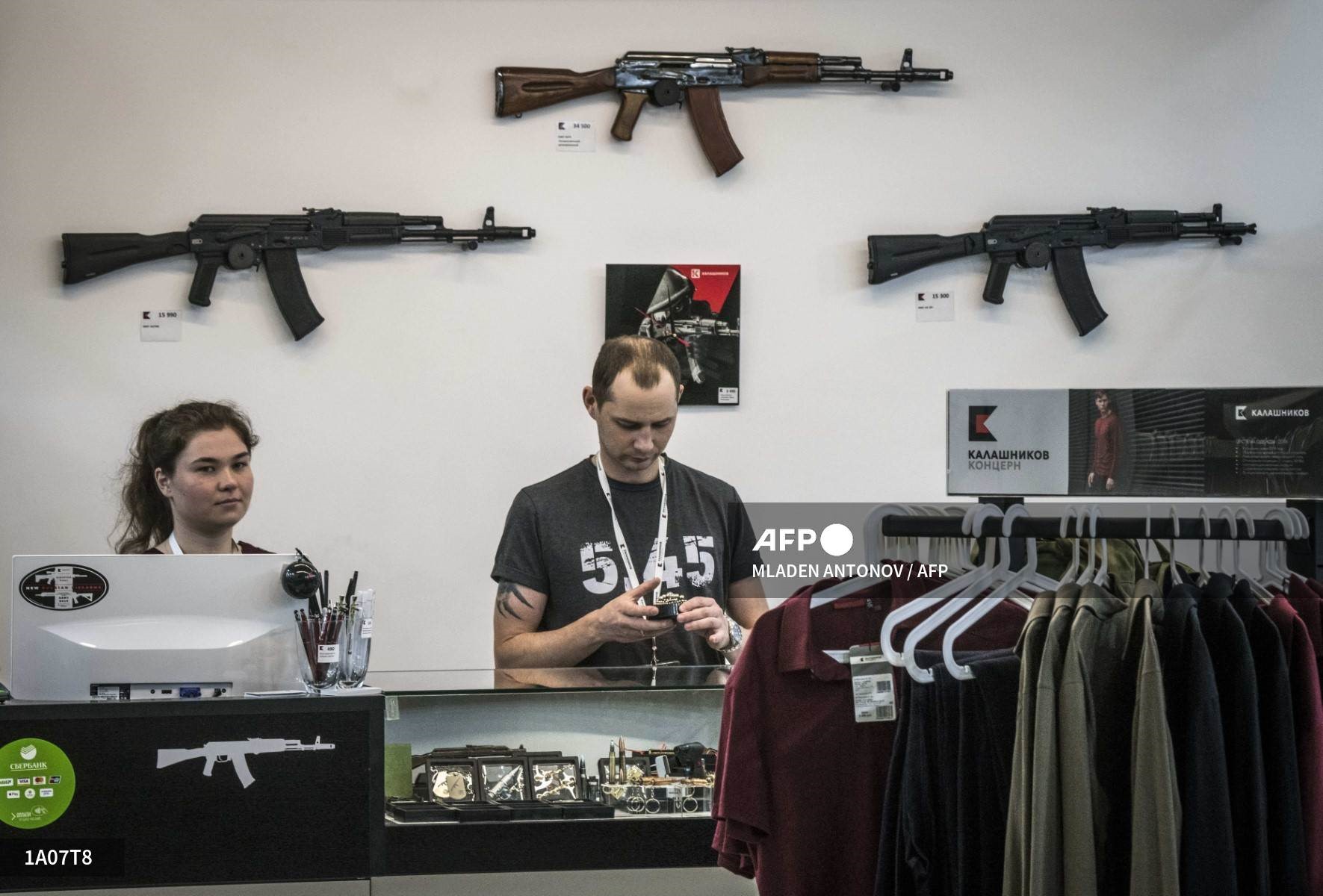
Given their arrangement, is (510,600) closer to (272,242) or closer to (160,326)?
(272,242)

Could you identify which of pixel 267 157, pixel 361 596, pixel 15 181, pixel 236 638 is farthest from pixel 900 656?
pixel 15 181

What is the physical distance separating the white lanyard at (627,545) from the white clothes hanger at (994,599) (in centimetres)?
113

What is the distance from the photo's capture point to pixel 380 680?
80.1 inches

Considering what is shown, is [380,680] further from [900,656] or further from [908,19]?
[908,19]

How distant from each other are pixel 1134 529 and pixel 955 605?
0.83 ft

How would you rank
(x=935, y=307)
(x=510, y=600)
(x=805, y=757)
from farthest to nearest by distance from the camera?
(x=935, y=307)
(x=510, y=600)
(x=805, y=757)

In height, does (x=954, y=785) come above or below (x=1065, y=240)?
below

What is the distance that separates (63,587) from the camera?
1.91 m

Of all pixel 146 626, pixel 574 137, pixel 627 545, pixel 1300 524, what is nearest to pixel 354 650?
pixel 146 626

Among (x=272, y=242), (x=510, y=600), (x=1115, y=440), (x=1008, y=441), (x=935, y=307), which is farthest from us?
(x=935, y=307)

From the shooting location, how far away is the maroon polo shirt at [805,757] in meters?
1.70

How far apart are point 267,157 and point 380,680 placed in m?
2.57

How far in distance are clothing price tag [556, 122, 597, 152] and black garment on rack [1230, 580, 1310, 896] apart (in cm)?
309

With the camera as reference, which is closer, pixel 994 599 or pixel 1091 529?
pixel 1091 529
